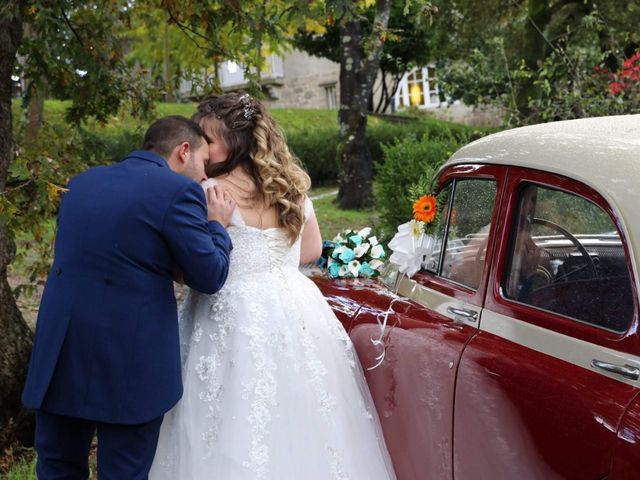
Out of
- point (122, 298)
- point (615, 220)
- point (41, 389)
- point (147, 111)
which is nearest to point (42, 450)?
point (41, 389)

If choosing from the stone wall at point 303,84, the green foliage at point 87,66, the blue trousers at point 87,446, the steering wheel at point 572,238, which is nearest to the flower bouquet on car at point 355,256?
the steering wheel at point 572,238

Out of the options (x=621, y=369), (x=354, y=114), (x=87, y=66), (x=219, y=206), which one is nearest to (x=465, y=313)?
(x=621, y=369)

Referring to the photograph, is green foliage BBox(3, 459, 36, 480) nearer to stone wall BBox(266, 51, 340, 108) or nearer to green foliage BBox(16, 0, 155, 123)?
green foliage BBox(16, 0, 155, 123)

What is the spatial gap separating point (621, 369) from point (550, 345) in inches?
11.8

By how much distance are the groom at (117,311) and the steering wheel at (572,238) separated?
1.20 meters

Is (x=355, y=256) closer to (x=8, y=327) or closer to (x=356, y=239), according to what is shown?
(x=356, y=239)

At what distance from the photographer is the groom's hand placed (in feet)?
9.87

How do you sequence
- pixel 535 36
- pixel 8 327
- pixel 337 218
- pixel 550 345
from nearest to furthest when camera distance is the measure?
1. pixel 550 345
2. pixel 8 327
3. pixel 337 218
4. pixel 535 36

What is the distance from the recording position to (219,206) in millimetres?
3016

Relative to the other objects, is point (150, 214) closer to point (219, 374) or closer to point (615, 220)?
point (219, 374)

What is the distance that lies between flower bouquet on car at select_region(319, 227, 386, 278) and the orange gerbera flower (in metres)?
0.59

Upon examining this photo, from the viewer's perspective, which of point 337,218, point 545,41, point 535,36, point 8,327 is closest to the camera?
point 8,327

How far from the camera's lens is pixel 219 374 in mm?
3047

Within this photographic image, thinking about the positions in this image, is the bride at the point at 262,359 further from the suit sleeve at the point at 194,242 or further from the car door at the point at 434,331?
the suit sleeve at the point at 194,242
